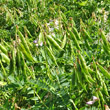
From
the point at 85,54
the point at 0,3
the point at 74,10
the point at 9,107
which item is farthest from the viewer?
the point at 0,3

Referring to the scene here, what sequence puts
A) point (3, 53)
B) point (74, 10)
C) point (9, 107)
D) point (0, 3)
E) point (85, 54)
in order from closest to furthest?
point (3, 53) → point (9, 107) → point (85, 54) → point (74, 10) → point (0, 3)

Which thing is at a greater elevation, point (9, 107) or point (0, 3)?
point (0, 3)

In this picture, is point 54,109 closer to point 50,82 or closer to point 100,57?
point 50,82

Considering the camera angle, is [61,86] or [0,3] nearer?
[61,86]

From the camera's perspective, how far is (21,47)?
1.20m

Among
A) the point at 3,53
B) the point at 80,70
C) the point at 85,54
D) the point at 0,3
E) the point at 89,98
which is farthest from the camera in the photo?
the point at 0,3

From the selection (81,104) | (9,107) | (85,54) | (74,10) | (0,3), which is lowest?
(81,104)

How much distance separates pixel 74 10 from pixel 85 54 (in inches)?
51.7

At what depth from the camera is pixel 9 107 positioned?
148 centimetres

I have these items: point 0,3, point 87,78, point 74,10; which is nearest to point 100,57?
point 87,78

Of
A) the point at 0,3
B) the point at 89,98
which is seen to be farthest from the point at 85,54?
the point at 0,3

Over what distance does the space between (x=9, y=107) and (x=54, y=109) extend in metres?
0.29

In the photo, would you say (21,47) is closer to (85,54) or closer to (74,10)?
(85,54)

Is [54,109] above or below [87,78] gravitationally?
below
